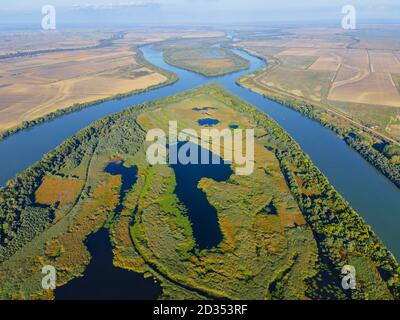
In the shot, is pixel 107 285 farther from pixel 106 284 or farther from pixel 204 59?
pixel 204 59

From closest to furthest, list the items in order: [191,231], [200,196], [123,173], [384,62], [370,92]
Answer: [191,231]
[200,196]
[123,173]
[370,92]
[384,62]

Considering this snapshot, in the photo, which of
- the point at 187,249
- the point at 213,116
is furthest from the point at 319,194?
the point at 213,116

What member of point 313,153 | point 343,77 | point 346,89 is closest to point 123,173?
point 313,153

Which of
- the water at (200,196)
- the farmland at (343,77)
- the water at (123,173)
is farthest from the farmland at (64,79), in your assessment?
the farmland at (343,77)

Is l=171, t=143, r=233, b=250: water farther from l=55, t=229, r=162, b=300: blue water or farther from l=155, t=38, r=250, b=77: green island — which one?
l=155, t=38, r=250, b=77: green island

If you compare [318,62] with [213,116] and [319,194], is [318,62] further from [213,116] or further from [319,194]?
[319,194]

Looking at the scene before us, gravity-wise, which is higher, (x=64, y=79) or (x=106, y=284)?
(x=64, y=79)

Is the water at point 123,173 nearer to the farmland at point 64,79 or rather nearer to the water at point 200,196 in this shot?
the water at point 200,196

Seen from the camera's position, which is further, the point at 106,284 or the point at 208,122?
the point at 208,122
